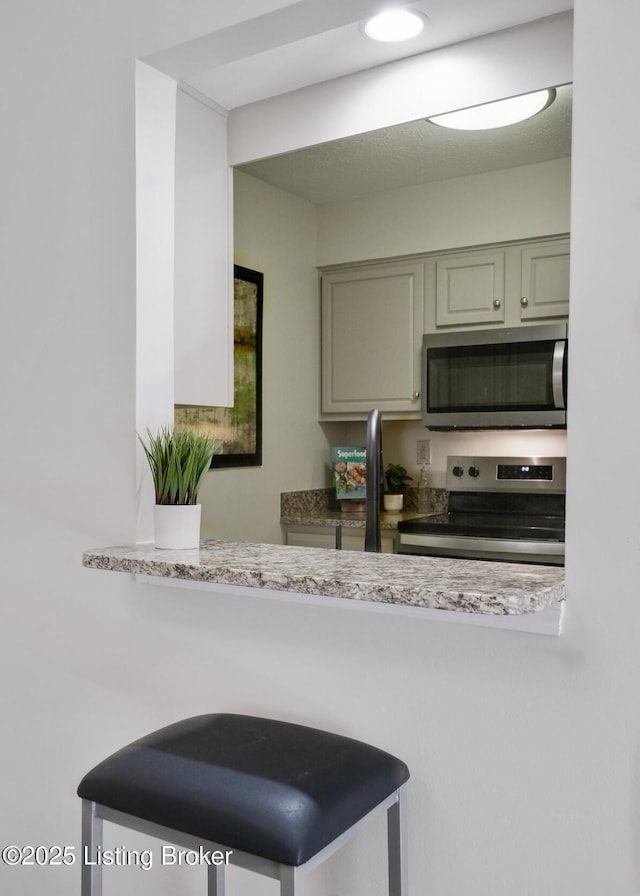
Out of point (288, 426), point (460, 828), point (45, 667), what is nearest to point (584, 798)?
point (460, 828)

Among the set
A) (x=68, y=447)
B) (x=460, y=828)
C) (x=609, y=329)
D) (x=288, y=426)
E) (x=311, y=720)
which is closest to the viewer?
(x=609, y=329)

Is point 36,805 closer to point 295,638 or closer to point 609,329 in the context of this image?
point 295,638

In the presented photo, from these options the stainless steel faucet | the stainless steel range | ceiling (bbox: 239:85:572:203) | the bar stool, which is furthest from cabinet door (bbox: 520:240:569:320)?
the bar stool

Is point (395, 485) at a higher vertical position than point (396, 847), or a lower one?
higher

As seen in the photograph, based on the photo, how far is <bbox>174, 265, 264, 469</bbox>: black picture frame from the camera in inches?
125

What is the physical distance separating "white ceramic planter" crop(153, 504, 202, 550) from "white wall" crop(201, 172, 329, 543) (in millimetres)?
1466

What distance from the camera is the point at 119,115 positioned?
1.68 meters

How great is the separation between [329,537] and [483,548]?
0.77 metres

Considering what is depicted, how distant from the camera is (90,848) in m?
1.28

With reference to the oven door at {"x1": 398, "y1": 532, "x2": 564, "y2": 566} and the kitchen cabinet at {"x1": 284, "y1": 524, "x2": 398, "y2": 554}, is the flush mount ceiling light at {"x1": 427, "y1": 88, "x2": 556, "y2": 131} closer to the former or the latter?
the oven door at {"x1": 398, "y1": 532, "x2": 564, "y2": 566}

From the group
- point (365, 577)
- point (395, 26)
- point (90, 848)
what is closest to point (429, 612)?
point (365, 577)

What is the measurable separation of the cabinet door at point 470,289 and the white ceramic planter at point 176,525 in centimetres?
225

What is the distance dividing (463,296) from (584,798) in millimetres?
2652

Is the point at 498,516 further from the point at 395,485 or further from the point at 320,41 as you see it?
the point at 320,41
